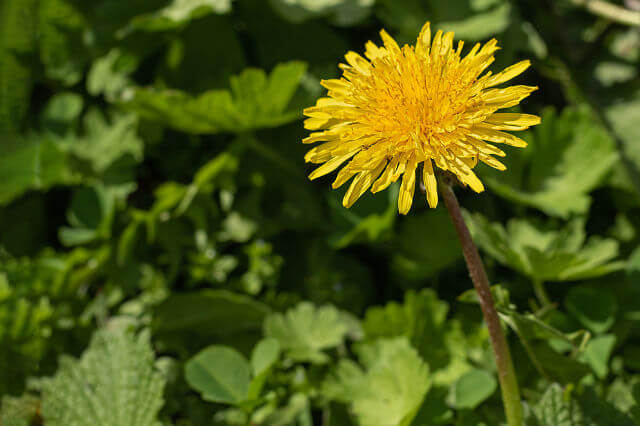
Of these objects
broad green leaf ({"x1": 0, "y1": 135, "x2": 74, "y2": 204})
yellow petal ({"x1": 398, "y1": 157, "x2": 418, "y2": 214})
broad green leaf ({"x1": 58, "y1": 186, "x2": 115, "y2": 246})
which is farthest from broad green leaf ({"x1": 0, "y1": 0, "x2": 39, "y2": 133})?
yellow petal ({"x1": 398, "y1": 157, "x2": 418, "y2": 214})

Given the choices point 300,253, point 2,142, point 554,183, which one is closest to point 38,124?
point 2,142

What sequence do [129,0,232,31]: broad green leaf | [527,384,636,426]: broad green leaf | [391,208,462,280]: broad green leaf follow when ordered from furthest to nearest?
[129,0,232,31]: broad green leaf → [391,208,462,280]: broad green leaf → [527,384,636,426]: broad green leaf

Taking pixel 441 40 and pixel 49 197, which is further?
pixel 49 197

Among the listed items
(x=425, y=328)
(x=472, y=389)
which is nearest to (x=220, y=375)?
(x=425, y=328)

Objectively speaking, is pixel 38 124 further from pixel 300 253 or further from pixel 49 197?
pixel 300 253

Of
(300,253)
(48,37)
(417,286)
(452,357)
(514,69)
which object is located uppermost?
(48,37)

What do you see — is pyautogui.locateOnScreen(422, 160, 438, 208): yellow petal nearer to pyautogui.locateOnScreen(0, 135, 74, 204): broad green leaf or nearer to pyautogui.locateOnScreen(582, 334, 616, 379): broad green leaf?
pyautogui.locateOnScreen(582, 334, 616, 379): broad green leaf

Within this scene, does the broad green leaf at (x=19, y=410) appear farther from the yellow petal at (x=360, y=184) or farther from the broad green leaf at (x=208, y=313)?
the yellow petal at (x=360, y=184)
